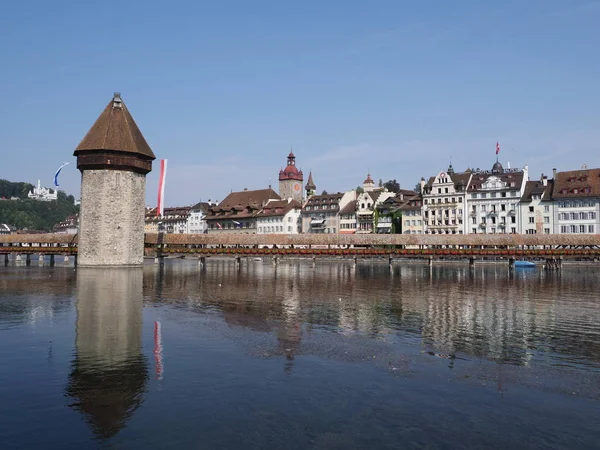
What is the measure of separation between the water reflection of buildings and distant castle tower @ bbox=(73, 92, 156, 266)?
17707 millimetres

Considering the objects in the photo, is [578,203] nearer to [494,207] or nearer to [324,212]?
[494,207]

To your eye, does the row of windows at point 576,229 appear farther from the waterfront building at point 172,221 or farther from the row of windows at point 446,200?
the waterfront building at point 172,221

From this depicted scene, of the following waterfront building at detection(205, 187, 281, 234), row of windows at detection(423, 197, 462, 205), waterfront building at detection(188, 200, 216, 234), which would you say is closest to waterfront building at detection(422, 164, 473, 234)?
row of windows at detection(423, 197, 462, 205)

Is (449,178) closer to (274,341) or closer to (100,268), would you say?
(100,268)

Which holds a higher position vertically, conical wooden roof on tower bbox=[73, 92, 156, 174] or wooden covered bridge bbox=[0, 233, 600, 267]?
conical wooden roof on tower bbox=[73, 92, 156, 174]

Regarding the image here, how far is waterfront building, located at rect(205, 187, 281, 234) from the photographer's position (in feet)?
363

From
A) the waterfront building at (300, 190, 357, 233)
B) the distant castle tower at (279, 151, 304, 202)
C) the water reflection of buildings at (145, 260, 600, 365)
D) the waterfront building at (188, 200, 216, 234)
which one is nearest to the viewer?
the water reflection of buildings at (145, 260, 600, 365)

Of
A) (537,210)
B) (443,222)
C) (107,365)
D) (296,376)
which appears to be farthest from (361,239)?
(107,365)

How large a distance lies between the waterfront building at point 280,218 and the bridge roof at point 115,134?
165 ft

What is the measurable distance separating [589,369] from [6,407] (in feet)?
45.2

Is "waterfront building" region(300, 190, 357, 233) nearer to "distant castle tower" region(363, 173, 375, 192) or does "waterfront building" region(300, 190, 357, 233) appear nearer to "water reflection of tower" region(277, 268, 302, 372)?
"distant castle tower" region(363, 173, 375, 192)

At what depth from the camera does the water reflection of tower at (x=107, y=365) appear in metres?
10.6

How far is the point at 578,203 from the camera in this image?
75.1 metres

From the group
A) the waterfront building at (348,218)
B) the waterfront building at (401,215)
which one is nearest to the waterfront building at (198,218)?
the waterfront building at (348,218)
